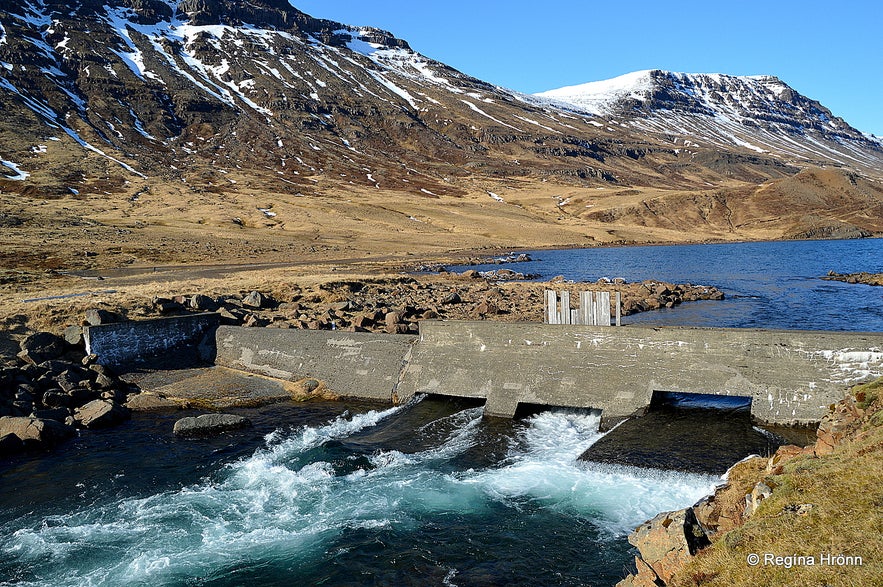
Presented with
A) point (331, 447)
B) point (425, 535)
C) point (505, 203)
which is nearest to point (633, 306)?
point (331, 447)

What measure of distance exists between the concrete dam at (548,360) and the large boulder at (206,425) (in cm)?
489

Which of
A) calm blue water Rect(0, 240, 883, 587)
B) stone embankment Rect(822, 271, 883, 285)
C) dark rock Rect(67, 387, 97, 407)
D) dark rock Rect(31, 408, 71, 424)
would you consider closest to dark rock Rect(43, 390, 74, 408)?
dark rock Rect(67, 387, 97, 407)

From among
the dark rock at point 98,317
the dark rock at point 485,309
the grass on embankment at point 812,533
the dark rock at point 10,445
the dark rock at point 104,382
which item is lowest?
the dark rock at point 10,445

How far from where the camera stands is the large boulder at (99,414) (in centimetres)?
2162

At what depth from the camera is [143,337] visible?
2758 cm

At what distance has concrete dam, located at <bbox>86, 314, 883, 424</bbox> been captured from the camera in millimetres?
17875

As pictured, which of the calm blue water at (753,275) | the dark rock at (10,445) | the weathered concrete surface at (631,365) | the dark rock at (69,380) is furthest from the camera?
the calm blue water at (753,275)

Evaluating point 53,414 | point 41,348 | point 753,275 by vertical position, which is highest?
point 753,275

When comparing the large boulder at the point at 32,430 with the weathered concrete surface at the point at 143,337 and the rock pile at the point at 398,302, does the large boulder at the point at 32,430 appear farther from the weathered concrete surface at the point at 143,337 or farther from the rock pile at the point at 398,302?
the rock pile at the point at 398,302

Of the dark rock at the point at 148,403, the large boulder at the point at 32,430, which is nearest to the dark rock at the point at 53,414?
the large boulder at the point at 32,430

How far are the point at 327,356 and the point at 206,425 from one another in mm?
6324

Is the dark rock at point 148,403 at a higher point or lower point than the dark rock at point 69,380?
lower

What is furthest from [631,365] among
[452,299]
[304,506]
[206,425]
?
[452,299]

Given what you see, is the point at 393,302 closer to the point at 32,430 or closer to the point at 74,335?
the point at 74,335
